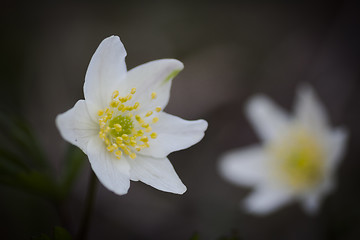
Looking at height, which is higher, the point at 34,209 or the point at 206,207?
the point at 206,207

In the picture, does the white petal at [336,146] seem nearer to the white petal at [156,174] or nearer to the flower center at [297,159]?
the flower center at [297,159]

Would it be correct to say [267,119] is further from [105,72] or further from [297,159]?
[105,72]

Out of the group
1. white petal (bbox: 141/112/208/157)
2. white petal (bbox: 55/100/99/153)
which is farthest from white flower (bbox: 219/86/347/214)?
white petal (bbox: 55/100/99/153)

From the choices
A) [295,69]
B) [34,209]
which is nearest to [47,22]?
[34,209]

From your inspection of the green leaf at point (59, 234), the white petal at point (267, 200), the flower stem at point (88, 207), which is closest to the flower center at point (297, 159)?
the white petal at point (267, 200)

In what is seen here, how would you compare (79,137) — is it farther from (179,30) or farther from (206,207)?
(179,30)

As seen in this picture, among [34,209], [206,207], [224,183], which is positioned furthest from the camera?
[224,183]

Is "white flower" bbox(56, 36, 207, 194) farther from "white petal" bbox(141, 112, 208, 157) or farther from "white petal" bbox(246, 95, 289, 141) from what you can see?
"white petal" bbox(246, 95, 289, 141)
